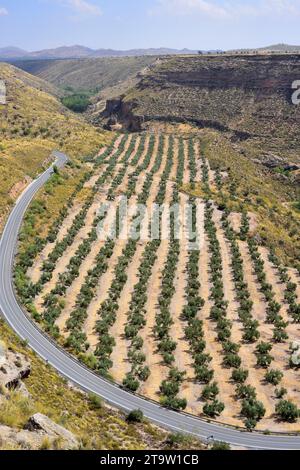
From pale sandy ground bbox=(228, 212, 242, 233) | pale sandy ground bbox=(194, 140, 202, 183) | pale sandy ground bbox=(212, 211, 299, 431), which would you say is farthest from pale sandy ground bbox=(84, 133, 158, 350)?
pale sandy ground bbox=(194, 140, 202, 183)

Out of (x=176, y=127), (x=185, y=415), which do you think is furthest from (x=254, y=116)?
(x=185, y=415)

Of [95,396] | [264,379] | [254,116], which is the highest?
[254,116]

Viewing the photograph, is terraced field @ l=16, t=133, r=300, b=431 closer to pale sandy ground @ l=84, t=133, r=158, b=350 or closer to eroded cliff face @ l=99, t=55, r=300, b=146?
pale sandy ground @ l=84, t=133, r=158, b=350

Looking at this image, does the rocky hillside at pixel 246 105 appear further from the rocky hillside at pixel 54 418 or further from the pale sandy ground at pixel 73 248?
the rocky hillside at pixel 54 418

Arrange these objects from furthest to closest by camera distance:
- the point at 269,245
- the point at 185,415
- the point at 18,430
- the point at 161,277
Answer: the point at 269,245
the point at 161,277
the point at 185,415
the point at 18,430

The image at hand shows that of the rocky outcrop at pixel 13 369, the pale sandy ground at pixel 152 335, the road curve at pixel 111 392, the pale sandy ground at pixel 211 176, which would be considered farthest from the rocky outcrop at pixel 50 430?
the pale sandy ground at pixel 211 176

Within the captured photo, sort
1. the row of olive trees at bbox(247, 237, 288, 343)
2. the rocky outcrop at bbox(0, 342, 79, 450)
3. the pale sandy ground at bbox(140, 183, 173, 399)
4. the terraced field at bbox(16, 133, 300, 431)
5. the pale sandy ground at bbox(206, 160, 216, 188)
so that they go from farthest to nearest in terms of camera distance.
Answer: the pale sandy ground at bbox(206, 160, 216, 188) → the row of olive trees at bbox(247, 237, 288, 343) → the pale sandy ground at bbox(140, 183, 173, 399) → the terraced field at bbox(16, 133, 300, 431) → the rocky outcrop at bbox(0, 342, 79, 450)

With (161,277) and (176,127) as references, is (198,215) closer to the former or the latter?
(161,277)
